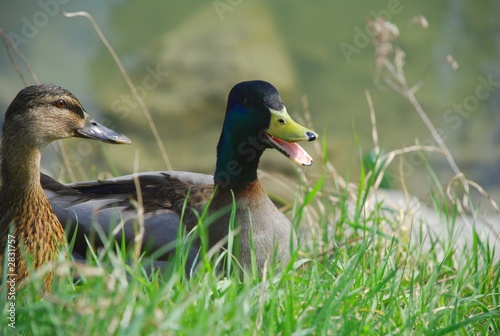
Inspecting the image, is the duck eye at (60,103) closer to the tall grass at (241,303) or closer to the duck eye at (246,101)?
the tall grass at (241,303)

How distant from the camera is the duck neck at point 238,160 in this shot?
363cm

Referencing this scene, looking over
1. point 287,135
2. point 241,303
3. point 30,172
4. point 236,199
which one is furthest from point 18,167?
point 241,303

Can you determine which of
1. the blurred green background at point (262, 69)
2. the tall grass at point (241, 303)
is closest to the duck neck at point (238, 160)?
the tall grass at point (241, 303)

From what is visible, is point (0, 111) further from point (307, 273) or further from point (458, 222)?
point (307, 273)

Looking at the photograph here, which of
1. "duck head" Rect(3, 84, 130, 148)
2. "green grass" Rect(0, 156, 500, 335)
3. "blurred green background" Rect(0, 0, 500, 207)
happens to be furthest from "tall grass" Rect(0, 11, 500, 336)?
"blurred green background" Rect(0, 0, 500, 207)

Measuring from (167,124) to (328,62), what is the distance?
2808 millimetres

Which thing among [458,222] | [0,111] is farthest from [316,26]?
[458,222]

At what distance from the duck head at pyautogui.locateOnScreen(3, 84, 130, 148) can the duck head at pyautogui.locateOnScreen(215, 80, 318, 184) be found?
0.72m

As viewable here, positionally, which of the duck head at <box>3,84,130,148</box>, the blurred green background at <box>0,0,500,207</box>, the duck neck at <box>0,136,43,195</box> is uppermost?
the duck head at <box>3,84,130,148</box>

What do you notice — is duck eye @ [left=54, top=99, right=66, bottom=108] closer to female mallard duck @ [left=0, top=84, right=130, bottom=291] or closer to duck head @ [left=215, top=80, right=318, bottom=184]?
female mallard duck @ [left=0, top=84, right=130, bottom=291]

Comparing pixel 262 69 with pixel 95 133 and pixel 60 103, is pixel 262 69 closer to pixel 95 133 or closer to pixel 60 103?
pixel 95 133

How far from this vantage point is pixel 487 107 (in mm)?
9492

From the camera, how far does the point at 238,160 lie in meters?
3.66

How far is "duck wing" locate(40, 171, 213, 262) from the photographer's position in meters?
3.64
